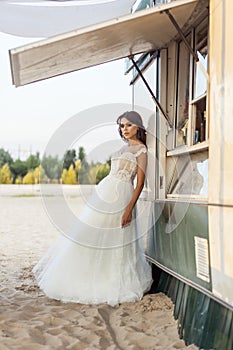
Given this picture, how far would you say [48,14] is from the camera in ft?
14.0

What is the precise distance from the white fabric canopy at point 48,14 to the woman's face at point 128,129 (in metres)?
1.26

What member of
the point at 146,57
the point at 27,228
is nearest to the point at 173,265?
the point at 146,57

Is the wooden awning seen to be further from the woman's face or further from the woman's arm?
the woman's arm

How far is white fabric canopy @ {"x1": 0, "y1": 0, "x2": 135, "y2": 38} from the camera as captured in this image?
4172 mm

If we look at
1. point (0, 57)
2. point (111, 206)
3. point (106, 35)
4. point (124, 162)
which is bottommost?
point (111, 206)

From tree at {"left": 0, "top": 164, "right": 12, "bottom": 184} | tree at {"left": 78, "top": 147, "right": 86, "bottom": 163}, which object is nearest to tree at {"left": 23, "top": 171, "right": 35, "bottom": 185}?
tree at {"left": 0, "top": 164, "right": 12, "bottom": 184}

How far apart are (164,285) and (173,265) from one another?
0.50 metres

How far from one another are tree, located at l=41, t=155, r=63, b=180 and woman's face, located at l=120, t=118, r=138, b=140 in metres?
0.56

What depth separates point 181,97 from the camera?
343 cm

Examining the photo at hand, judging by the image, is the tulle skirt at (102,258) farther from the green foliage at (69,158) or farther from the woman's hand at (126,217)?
the green foliage at (69,158)

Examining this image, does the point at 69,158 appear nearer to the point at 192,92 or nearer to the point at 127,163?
the point at 127,163

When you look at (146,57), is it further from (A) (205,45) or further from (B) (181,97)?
(A) (205,45)

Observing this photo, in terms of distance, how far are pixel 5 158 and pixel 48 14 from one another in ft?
21.9

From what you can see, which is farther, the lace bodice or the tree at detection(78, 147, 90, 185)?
the tree at detection(78, 147, 90, 185)
